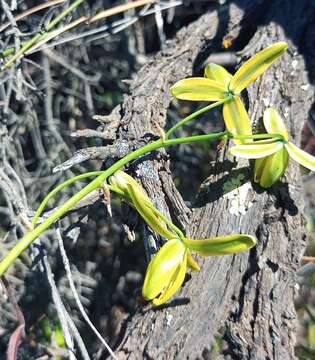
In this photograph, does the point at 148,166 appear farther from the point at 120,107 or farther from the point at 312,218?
the point at 312,218

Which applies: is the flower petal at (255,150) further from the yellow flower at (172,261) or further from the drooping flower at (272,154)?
the yellow flower at (172,261)

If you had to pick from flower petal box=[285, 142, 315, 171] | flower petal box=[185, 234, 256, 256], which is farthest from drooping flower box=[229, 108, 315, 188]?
flower petal box=[185, 234, 256, 256]

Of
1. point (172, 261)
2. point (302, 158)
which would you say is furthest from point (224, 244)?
point (302, 158)

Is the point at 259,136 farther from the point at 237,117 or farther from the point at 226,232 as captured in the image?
the point at 226,232

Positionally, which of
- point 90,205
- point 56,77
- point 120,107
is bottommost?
point 90,205

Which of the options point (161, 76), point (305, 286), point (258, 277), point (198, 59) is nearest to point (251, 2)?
point (198, 59)

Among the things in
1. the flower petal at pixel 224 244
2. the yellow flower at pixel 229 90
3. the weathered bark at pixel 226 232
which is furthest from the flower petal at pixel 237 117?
the flower petal at pixel 224 244

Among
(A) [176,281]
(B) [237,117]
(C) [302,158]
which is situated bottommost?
(A) [176,281]
